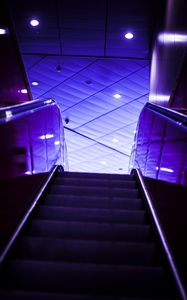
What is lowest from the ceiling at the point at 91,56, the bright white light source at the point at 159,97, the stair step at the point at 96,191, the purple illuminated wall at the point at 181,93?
the stair step at the point at 96,191

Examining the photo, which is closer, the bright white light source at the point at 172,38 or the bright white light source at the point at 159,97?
the bright white light source at the point at 172,38

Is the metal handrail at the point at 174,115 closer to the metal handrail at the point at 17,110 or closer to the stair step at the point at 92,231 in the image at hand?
the stair step at the point at 92,231

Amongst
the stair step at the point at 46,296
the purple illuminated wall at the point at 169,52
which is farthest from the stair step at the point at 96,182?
the stair step at the point at 46,296

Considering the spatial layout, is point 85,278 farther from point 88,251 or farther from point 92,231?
point 92,231

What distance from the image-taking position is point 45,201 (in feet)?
13.7

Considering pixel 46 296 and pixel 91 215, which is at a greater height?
pixel 91 215

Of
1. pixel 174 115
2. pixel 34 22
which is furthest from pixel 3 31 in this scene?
pixel 174 115

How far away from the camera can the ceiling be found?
281 inches

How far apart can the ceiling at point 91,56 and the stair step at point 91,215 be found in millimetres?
4693

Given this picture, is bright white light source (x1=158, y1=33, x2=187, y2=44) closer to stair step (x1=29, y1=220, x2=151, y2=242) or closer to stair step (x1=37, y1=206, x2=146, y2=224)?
stair step (x1=37, y1=206, x2=146, y2=224)

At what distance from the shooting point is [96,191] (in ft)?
15.2

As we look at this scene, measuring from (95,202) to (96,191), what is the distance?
1.37 feet

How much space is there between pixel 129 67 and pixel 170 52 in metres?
3.19

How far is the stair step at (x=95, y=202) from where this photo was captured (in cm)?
414
